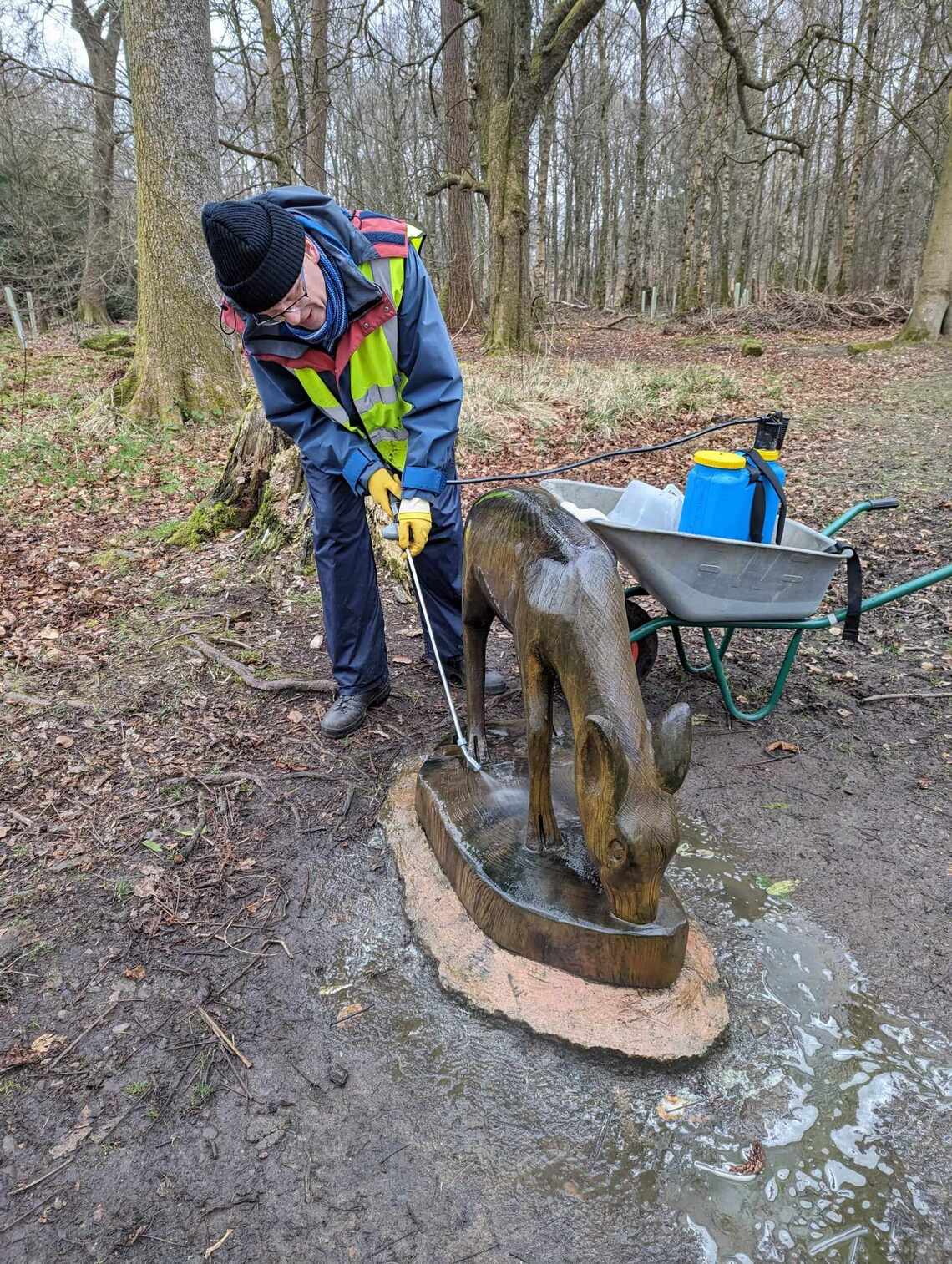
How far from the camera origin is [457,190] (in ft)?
45.6

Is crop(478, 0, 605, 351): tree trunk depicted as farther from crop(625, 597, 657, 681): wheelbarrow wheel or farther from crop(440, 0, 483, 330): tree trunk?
crop(625, 597, 657, 681): wheelbarrow wheel

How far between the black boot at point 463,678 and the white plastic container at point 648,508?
3.03 ft

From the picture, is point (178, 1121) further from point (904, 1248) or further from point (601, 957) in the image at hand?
point (904, 1248)

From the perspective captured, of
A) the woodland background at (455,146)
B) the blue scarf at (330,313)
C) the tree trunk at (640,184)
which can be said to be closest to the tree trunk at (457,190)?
the woodland background at (455,146)

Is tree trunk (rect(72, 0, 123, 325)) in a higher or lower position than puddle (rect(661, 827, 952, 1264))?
higher

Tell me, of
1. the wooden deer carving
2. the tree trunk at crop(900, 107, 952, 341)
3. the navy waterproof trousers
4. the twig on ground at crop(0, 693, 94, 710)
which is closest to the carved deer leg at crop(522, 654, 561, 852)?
the wooden deer carving

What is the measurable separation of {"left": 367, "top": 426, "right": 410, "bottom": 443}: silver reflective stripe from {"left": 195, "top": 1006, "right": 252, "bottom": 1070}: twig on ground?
211 cm

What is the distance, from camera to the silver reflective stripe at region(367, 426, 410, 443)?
309 centimetres

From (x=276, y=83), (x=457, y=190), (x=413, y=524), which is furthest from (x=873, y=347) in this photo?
(x=413, y=524)

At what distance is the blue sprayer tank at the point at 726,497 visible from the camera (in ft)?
9.62

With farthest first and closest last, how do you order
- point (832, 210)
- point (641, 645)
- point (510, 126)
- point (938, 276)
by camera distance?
1. point (832, 210)
2. point (938, 276)
3. point (510, 126)
4. point (641, 645)

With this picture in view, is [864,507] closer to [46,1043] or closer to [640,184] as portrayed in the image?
[46,1043]

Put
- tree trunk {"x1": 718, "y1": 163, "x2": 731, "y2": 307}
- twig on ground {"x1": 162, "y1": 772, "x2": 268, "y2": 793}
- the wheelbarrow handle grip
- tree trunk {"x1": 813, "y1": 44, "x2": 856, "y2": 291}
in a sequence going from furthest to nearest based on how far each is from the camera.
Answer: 1. tree trunk {"x1": 718, "y1": 163, "x2": 731, "y2": 307}
2. tree trunk {"x1": 813, "y1": 44, "x2": 856, "y2": 291}
3. twig on ground {"x1": 162, "y1": 772, "x2": 268, "y2": 793}
4. the wheelbarrow handle grip

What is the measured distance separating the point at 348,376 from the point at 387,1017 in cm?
220
